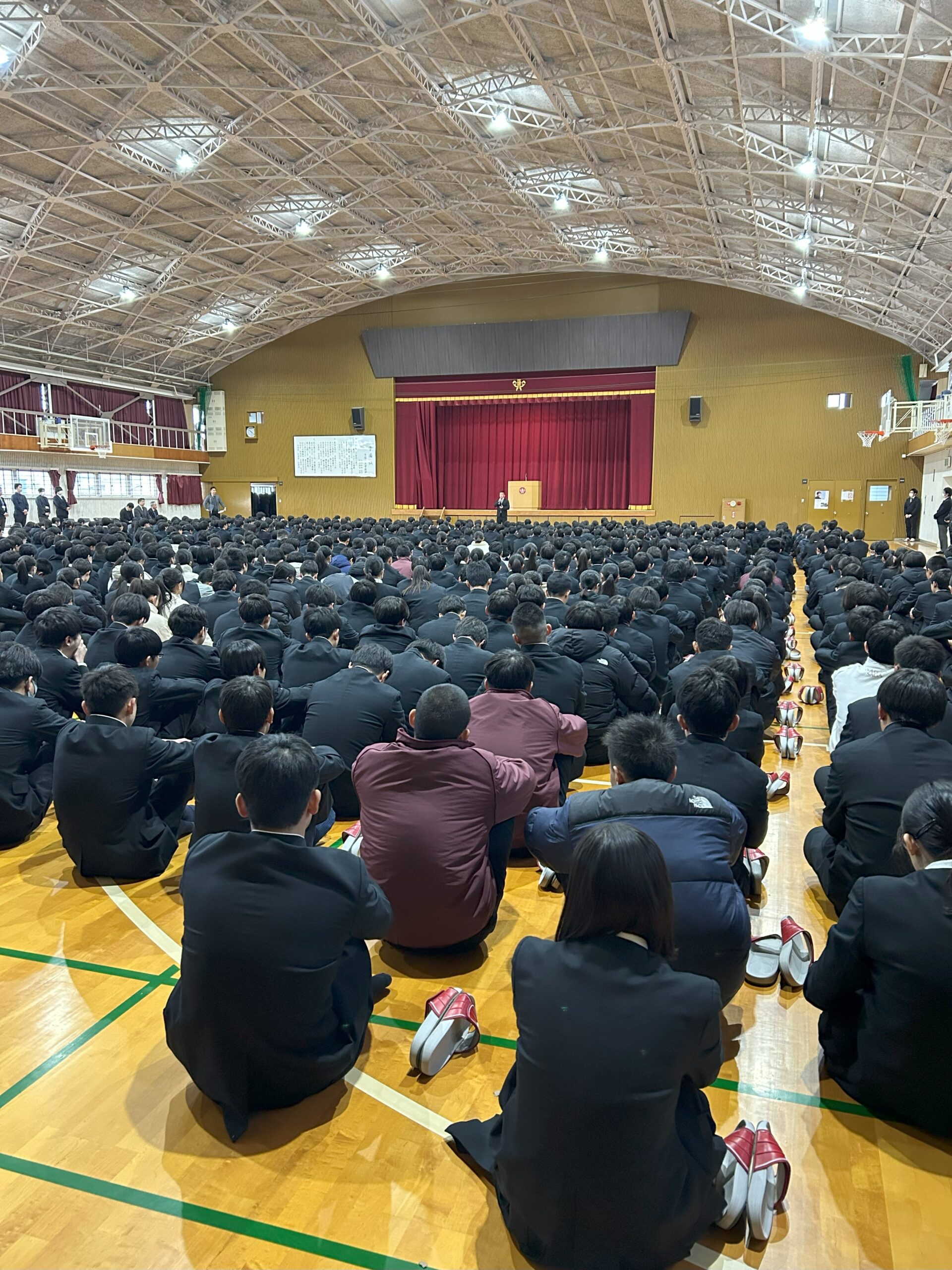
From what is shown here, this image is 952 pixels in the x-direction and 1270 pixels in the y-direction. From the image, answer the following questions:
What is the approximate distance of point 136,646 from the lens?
15.2 feet

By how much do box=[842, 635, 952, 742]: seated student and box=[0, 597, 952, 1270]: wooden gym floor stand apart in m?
1.38

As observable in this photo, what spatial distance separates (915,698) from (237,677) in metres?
3.01

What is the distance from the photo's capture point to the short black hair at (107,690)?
3.70m

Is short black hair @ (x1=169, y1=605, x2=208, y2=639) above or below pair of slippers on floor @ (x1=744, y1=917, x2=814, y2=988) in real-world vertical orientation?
above

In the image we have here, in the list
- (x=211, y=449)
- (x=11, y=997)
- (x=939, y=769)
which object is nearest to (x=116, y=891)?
(x=11, y=997)

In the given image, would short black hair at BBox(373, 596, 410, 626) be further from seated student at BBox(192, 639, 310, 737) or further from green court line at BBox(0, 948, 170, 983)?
green court line at BBox(0, 948, 170, 983)

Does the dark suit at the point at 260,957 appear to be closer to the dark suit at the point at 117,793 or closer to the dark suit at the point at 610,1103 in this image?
the dark suit at the point at 610,1103

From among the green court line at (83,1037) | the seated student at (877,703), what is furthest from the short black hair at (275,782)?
the seated student at (877,703)

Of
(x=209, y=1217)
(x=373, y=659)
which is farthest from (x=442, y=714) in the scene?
(x=209, y=1217)

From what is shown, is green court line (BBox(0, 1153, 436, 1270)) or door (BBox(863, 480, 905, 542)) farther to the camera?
door (BBox(863, 480, 905, 542))

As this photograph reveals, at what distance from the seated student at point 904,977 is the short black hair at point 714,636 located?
9.72ft

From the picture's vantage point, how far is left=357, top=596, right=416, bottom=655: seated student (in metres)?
5.76

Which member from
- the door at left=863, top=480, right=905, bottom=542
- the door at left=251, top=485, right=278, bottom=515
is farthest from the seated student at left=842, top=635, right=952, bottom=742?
the door at left=251, top=485, right=278, bottom=515

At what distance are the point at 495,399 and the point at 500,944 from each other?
28306mm
